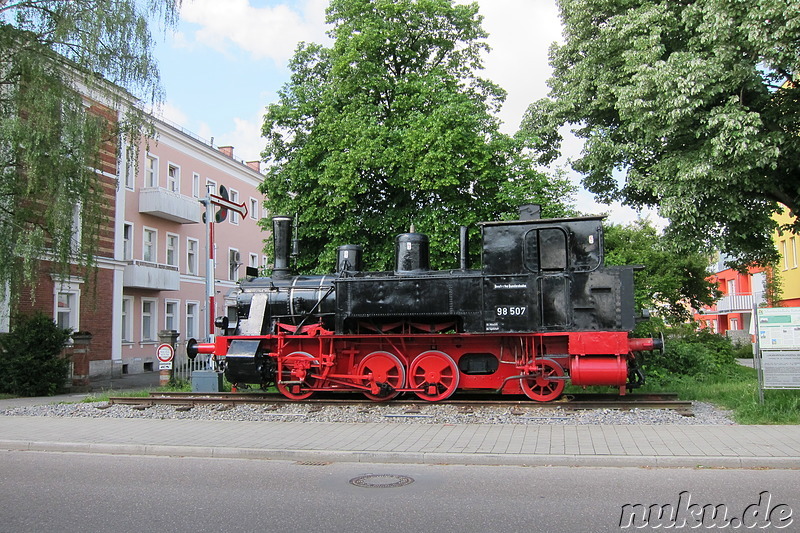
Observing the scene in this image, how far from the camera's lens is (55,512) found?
5.45 metres

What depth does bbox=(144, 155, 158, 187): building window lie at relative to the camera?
2814 cm

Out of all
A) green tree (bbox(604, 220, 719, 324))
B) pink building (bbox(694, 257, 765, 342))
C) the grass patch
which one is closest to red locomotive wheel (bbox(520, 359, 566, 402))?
the grass patch

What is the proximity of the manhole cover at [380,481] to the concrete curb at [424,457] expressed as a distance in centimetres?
67

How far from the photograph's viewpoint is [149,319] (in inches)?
1130

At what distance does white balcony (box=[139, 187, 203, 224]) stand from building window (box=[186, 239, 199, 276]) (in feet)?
5.91

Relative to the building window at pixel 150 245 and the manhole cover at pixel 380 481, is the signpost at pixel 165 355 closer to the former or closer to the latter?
the manhole cover at pixel 380 481

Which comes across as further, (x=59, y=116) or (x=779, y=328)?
(x=59, y=116)

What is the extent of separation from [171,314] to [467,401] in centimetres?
2289

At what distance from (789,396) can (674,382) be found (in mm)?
3685

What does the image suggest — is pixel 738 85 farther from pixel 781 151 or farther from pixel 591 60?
pixel 591 60

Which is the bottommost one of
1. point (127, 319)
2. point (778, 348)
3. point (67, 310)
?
point (778, 348)

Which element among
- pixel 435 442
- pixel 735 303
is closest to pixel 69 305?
pixel 435 442

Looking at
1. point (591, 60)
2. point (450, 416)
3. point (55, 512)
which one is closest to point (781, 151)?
point (591, 60)

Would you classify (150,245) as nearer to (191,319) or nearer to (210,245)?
(191,319)
